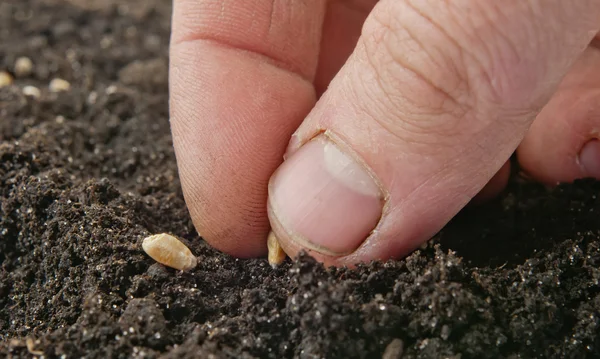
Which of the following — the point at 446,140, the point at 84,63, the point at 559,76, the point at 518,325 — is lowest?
the point at 84,63

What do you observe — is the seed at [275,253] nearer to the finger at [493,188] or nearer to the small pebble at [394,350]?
the small pebble at [394,350]

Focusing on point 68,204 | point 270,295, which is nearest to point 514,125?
point 270,295

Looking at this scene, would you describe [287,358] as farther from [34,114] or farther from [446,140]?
[34,114]

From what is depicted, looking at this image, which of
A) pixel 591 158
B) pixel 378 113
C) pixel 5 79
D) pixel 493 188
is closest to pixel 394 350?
pixel 378 113

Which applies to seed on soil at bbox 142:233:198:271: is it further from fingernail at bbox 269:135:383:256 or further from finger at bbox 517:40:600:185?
finger at bbox 517:40:600:185

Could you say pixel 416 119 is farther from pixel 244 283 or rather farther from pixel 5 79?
pixel 5 79

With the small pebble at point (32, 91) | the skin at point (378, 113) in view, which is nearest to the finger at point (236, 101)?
the skin at point (378, 113)
